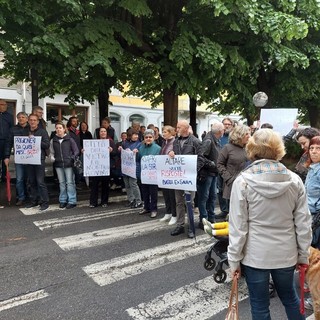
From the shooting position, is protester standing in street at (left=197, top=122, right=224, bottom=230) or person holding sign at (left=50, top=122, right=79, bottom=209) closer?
protester standing in street at (left=197, top=122, right=224, bottom=230)

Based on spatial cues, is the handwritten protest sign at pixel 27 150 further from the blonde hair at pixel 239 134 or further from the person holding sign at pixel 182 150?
the blonde hair at pixel 239 134

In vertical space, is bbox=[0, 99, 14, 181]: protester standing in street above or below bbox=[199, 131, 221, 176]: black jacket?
above

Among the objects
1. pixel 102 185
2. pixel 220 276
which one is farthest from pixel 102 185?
pixel 220 276

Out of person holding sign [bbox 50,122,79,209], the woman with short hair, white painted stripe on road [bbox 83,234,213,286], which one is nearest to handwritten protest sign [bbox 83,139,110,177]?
person holding sign [bbox 50,122,79,209]

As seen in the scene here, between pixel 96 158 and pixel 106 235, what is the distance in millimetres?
2413

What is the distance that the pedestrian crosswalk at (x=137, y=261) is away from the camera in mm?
3535

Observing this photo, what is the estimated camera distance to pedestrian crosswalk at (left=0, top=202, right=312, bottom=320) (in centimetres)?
354

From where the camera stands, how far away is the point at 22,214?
7.09m

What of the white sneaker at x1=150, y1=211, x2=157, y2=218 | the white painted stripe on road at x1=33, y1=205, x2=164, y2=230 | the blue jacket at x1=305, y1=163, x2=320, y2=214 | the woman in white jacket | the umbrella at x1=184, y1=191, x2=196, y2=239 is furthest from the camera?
the white sneaker at x1=150, y1=211, x2=157, y2=218

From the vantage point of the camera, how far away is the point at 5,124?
26.6 ft

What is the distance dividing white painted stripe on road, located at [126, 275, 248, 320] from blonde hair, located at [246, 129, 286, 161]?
178 cm

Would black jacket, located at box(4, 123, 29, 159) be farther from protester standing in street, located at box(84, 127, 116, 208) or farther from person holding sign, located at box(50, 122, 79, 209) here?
protester standing in street, located at box(84, 127, 116, 208)

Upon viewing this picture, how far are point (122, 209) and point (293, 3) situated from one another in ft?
21.8

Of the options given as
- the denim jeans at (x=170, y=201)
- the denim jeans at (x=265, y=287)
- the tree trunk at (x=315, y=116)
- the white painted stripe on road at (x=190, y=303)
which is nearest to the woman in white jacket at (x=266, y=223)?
the denim jeans at (x=265, y=287)
